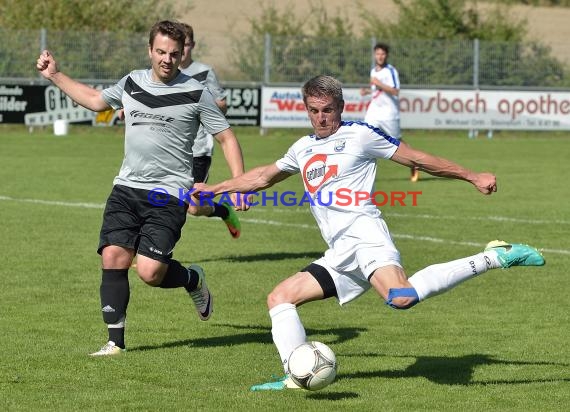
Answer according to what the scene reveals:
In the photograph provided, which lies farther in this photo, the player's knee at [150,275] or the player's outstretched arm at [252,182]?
the player's knee at [150,275]

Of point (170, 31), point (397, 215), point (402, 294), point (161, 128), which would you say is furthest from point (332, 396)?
point (397, 215)

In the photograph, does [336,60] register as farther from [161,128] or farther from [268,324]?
[161,128]

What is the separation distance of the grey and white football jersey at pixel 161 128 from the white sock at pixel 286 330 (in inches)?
58.6

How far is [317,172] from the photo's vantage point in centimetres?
710

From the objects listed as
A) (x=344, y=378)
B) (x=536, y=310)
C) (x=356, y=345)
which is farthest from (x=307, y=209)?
(x=344, y=378)

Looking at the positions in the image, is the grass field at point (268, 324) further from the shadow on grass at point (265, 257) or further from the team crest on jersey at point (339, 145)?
the team crest on jersey at point (339, 145)

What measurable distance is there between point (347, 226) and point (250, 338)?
6.32ft

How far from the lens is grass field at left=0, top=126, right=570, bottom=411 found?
6.84 metres

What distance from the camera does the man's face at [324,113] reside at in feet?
22.6

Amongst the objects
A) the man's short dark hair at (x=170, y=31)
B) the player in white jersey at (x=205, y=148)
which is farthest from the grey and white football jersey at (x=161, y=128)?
the player in white jersey at (x=205, y=148)

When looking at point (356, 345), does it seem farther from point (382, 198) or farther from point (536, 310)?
point (382, 198)

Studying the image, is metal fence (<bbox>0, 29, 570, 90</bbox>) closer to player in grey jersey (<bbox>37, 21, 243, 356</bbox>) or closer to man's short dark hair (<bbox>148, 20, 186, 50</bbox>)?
player in grey jersey (<bbox>37, 21, 243, 356</bbox>)

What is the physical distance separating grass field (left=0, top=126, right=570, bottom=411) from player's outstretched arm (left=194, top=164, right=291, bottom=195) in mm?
1137

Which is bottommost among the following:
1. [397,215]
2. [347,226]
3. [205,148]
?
[397,215]
